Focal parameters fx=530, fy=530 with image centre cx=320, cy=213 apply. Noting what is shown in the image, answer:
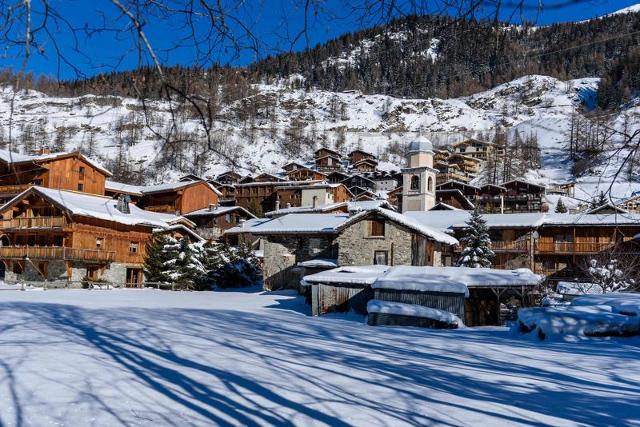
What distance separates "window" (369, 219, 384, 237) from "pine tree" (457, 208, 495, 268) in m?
6.10

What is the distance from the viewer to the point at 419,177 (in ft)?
156

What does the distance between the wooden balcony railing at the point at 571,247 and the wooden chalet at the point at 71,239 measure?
27.9 m

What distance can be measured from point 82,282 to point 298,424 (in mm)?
32161

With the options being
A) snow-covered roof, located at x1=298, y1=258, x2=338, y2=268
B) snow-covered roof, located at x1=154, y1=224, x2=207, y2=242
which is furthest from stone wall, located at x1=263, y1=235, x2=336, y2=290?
snow-covered roof, located at x1=154, y1=224, x2=207, y2=242

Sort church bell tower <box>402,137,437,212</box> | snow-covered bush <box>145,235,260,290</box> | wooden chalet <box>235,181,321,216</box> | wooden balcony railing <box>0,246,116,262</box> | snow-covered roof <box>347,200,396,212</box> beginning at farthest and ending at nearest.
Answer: wooden chalet <box>235,181,321,216</box>, church bell tower <box>402,137,437,212</box>, snow-covered roof <box>347,200,396,212</box>, snow-covered bush <box>145,235,260,290</box>, wooden balcony railing <box>0,246,116,262</box>

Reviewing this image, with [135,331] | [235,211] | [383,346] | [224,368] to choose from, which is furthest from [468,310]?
[235,211]

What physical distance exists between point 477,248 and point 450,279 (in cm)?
1274

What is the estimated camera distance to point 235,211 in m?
52.7

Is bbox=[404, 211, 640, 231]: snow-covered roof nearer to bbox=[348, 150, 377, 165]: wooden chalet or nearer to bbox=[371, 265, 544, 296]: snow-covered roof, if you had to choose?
bbox=[371, 265, 544, 296]: snow-covered roof

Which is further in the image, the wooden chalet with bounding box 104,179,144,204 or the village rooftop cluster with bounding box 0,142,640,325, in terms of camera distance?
the wooden chalet with bounding box 104,179,144,204

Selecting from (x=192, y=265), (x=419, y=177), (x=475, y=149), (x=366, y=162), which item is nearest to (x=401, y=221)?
(x=192, y=265)

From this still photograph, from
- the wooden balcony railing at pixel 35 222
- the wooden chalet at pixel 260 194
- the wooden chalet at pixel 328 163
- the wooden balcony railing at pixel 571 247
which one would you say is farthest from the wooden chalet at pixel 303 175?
the wooden balcony railing at pixel 35 222

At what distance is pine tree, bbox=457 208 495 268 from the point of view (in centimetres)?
3359

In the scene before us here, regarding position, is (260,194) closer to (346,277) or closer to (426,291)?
(346,277)
